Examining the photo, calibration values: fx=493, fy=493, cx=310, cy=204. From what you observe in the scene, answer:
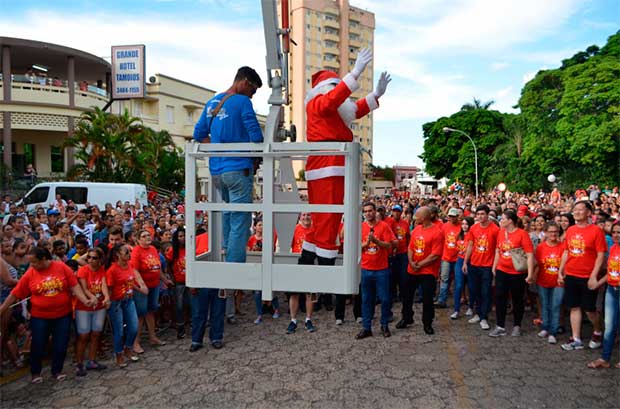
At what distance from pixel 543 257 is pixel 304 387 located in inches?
159

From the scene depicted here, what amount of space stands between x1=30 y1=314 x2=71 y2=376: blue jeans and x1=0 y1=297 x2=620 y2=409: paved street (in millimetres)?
219

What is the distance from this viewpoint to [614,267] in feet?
19.0

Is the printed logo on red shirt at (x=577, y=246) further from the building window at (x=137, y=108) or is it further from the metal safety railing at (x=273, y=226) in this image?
the building window at (x=137, y=108)

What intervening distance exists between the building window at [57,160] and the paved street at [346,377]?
2429 cm

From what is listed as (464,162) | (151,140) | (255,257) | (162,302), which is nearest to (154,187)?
(151,140)

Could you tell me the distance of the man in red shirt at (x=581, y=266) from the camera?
20.8ft

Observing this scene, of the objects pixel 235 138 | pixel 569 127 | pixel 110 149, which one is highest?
pixel 569 127

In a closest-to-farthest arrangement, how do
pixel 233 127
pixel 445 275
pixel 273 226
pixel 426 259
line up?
1. pixel 273 226
2. pixel 233 127
3. pixel 426 259
4. pixel 445 275

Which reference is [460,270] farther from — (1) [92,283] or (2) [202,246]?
(1) [92,283]

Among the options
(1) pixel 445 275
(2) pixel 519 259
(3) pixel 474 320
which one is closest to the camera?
(2) pixel 519 259

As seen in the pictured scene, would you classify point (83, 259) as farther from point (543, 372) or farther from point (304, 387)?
point (543, 372)

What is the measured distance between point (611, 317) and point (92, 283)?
20.5 feet

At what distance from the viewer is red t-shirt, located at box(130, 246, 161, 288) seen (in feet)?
22.2

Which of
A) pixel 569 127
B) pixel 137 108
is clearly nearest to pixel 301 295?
pixel 569 127
